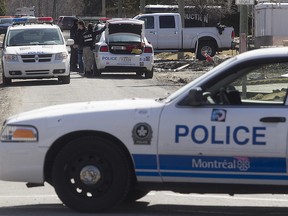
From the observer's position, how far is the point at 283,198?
835 centimetres

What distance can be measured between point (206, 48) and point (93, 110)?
26.6 metres

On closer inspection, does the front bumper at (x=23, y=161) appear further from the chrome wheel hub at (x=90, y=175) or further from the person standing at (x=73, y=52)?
the person standing at (x=73, y=52)

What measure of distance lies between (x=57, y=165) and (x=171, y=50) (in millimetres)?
Result: 27307

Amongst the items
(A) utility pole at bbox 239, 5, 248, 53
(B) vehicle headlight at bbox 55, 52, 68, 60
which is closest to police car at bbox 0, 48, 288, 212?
(A) utility pole at bbox 239, 5, 248, 53

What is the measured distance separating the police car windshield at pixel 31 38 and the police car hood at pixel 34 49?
347mm

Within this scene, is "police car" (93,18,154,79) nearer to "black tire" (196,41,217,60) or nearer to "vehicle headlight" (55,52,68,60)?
"vehicle headlight" (55,52,68,60)

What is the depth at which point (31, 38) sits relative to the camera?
22953 millimetres

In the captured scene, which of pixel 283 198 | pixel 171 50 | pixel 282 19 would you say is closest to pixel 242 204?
pixel 283 198

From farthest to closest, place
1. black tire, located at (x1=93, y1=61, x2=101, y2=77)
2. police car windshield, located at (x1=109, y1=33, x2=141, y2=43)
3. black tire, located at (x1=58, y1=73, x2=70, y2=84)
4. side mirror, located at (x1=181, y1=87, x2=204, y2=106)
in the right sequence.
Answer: black tire, located at (x1=93, y1=61, x2=101, y2=77)
police car windshield, located at (x1=109, y1=33, x2=141, y2=43)
black tire, located at (x1=58, y1=73, x2=70, y2=84)
side mirror, located at (x1=181, y1=87, x2=204, y2=106)

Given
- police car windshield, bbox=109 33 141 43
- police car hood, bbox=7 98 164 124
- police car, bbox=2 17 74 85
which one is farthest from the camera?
police car windshield, bbox=109 33 141 43

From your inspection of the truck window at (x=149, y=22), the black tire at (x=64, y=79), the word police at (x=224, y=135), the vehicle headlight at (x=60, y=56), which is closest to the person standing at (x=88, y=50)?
the black tire at (x=64, y=79)

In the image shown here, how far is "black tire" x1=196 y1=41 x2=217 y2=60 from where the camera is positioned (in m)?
33.3

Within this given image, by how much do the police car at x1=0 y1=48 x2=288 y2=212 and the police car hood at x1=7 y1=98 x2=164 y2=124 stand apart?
0.03ft

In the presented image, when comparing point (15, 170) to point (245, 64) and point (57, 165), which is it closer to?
point (57, 165)
